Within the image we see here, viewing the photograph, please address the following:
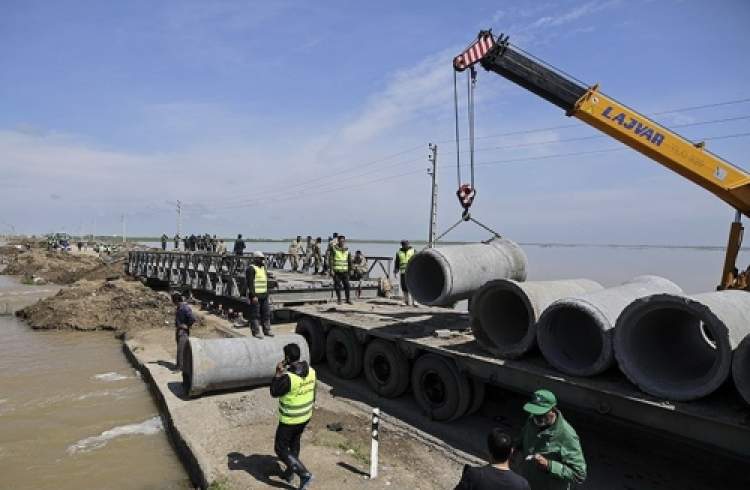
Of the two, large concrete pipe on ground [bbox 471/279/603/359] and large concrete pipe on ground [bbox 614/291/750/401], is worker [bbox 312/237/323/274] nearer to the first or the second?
large concrete pipe on ground [bbox 471/279/603/359]

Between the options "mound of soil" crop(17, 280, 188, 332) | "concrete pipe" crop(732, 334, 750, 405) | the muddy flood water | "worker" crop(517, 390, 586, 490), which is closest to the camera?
"worker" crop(517, 390, 586, 490)

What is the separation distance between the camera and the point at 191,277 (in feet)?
66.5

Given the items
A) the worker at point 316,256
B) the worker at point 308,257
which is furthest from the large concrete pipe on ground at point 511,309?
the worker at point 308,257

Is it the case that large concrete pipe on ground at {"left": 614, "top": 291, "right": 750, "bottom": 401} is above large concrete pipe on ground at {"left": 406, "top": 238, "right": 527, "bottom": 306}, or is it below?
below

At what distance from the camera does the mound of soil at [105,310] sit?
15.8m

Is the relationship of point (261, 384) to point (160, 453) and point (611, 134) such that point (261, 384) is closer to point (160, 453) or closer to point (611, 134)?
point (160, 453)

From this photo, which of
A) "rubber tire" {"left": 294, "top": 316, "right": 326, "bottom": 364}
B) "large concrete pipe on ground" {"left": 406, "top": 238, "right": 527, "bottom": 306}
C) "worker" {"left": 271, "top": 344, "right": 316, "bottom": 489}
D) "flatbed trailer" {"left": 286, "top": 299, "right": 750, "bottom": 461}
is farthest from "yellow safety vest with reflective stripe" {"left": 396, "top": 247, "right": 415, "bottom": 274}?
"worker" {"left": 271, "top": 344, "right": 316, "bottom": 489}

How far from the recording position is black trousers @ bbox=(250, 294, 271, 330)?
11375 millimetres

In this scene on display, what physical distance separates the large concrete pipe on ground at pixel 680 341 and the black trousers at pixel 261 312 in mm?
8011

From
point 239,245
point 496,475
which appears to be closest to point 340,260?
point 239,245

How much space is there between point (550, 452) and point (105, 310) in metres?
16.3

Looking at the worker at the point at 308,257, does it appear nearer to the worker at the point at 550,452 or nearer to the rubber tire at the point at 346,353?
the rubber tire at the point at 346,353

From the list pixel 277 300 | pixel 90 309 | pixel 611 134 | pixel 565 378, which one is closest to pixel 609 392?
pixel 565 378

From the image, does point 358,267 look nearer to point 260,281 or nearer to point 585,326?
point 260,281
